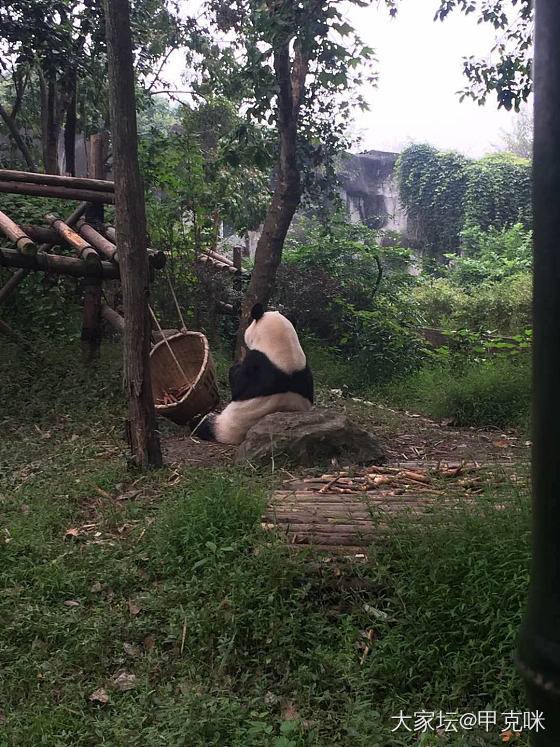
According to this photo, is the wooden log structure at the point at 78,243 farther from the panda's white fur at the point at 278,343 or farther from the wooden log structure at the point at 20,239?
the panda's white fur at the point at 278,343

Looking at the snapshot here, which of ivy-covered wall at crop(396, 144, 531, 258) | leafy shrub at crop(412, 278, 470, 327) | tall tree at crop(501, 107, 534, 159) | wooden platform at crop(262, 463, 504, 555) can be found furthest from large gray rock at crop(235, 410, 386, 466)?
tall tree at crop(501, 107, 534, 159)

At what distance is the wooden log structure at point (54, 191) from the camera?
611 cm

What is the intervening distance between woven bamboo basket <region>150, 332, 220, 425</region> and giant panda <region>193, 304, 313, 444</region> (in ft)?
0.55

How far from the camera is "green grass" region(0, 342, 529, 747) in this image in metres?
2.34

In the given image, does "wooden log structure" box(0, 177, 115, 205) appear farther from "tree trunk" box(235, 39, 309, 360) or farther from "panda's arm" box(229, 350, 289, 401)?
"panda's arm" box(229, 350, 289, 401)

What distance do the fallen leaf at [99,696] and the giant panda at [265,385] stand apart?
9.26 ft

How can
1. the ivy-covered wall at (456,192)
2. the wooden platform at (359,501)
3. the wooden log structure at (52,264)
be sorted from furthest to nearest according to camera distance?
the ivy-covered wall at (456,192) < the wooden log structure at (52,264) < the wooden platform at (359,501)

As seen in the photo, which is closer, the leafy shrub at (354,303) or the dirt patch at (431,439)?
the dirt patch at (431,439)

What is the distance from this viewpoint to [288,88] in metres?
6.97

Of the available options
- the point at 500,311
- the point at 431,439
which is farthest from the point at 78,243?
the point at 500,311

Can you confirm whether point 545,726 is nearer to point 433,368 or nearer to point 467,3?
point 467,3

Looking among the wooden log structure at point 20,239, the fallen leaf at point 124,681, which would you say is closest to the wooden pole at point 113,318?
the wooden log structure at point 20,239

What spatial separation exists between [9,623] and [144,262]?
2432 millimetres

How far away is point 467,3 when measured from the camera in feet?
21.2
